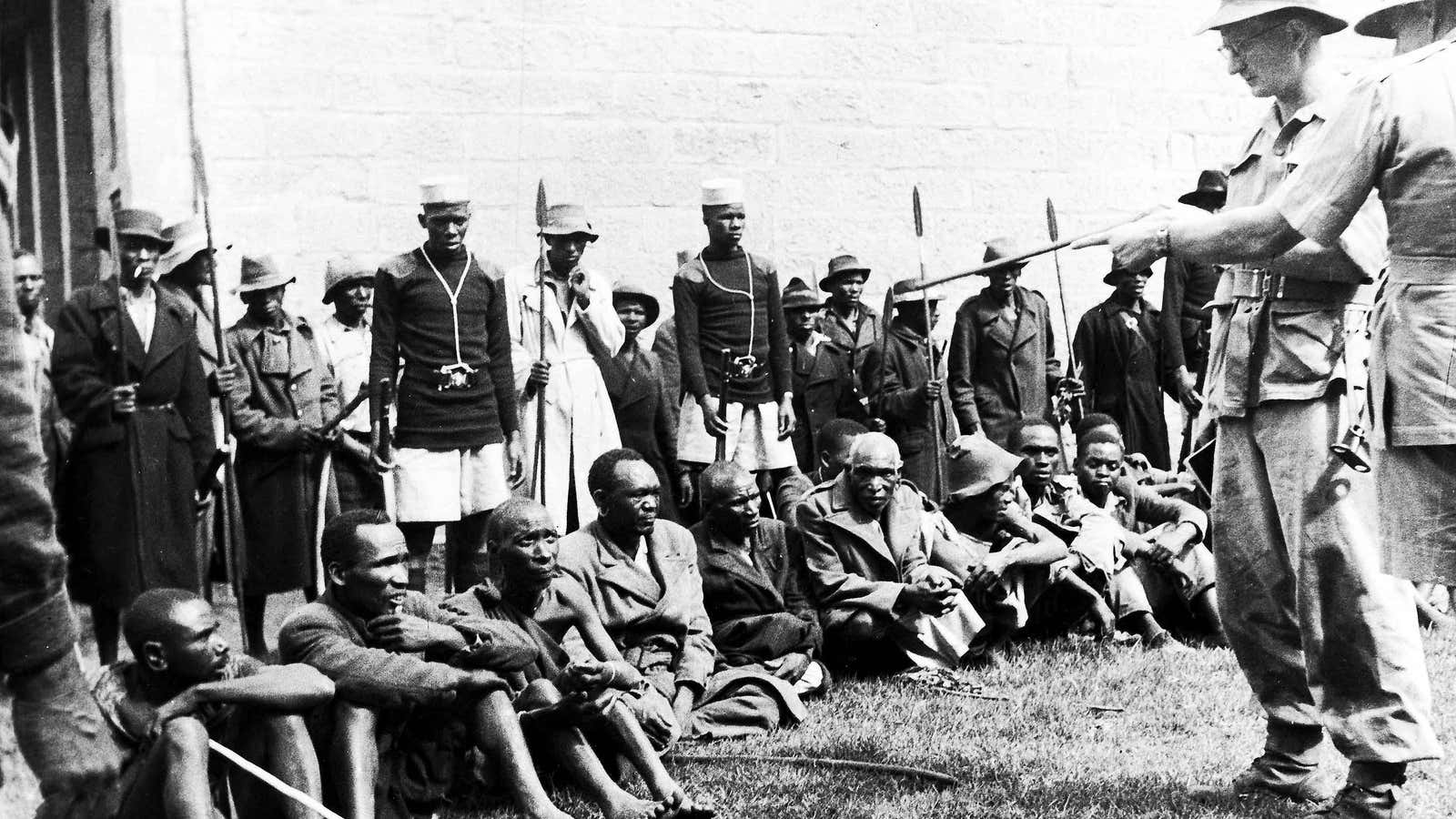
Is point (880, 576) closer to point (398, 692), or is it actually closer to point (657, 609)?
point (657, 609)

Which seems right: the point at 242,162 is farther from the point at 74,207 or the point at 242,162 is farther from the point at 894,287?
the point at 894,287

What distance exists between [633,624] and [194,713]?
220cm

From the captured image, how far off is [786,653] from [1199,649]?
203 cm

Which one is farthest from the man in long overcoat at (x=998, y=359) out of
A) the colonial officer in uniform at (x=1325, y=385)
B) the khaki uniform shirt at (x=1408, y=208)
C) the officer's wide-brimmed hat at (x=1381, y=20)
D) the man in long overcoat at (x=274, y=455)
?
the khaki uniform shirt at (x=1408, y=208)

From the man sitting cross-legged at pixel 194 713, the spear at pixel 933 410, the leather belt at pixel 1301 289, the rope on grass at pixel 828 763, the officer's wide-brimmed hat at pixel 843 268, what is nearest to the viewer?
the man sitting cross-legged at pixel 194 713

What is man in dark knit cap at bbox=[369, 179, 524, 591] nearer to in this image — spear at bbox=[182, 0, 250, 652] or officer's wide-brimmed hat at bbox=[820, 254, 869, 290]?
spear at bbox=[182, 0, 250, 652]

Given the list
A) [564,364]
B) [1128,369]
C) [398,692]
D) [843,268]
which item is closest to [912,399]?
[843,268]

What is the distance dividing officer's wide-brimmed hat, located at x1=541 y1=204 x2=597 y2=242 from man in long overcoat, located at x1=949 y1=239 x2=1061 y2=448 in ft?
7.89

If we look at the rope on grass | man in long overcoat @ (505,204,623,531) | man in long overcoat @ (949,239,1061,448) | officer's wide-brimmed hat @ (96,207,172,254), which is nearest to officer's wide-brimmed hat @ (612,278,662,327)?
man in long overcoat @ (505,204,623,531)

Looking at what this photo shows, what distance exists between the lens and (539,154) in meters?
11.7

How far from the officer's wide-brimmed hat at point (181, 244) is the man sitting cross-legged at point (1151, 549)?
4.21 meters

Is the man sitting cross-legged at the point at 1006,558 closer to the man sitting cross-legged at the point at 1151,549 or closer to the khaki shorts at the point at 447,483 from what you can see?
the man sitting cross-legged at the point at 1151,549

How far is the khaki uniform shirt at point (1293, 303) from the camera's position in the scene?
5535mm

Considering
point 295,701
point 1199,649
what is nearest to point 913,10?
point 1199,649
